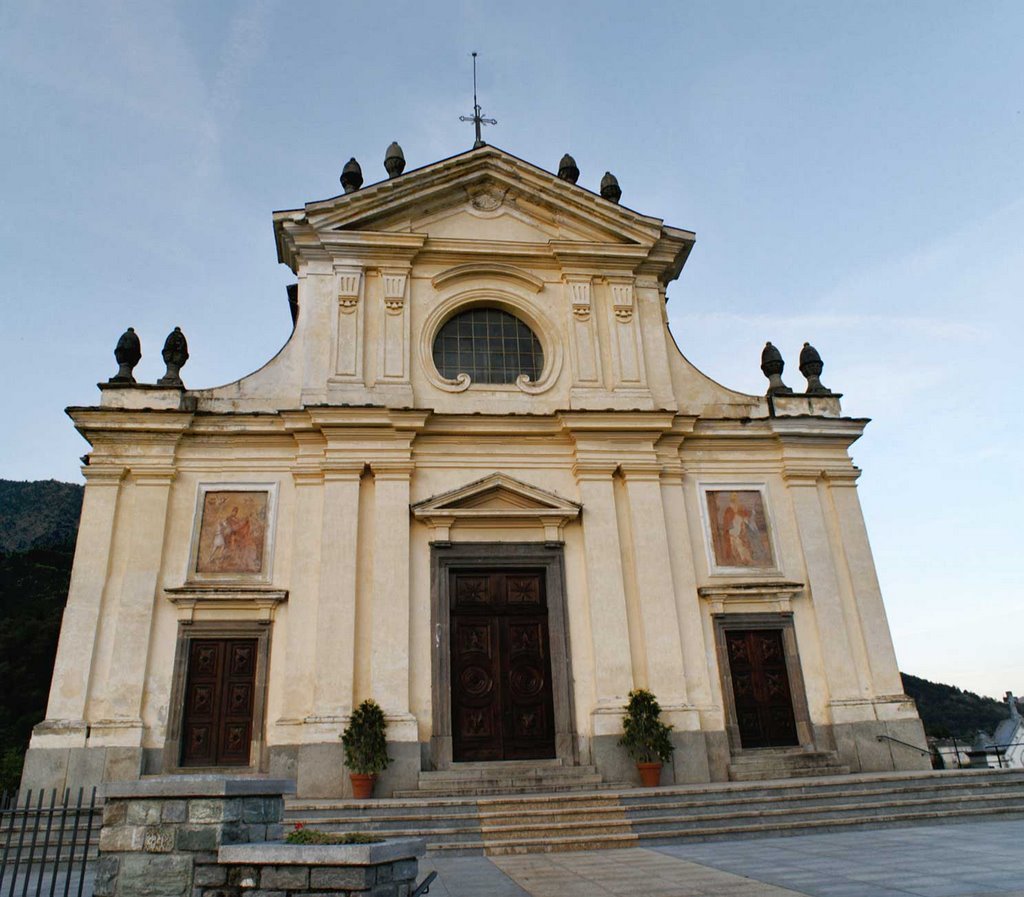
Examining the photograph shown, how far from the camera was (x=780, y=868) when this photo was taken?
292 inches

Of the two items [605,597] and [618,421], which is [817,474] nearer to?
[618,421]

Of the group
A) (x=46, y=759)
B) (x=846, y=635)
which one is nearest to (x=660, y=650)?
(x=846, y=635)

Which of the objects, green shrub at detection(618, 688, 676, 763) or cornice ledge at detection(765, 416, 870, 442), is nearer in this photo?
green shrub at detection(618, 688, 676, 763)

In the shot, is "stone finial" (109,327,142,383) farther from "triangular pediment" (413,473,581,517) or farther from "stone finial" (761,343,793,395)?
"stone finial" (761,343,793,395)

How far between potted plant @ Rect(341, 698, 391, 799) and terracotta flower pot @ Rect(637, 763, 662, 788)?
3.70m

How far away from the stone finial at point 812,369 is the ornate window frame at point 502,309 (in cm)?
484

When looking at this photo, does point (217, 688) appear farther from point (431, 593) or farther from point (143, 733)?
point (431, 593)

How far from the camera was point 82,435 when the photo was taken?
13.5 metres

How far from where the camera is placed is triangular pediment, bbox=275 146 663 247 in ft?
52.0

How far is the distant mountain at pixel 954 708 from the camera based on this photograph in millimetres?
41300

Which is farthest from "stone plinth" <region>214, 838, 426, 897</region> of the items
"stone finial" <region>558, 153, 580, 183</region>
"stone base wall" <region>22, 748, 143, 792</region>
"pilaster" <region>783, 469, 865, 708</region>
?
"stone finial" <region>558, 153, 580, 183</region>

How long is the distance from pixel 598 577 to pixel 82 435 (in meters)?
8.80

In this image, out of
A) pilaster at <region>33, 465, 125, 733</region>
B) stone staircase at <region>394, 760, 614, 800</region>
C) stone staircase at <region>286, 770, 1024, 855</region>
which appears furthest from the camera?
pilaster at <region>33, 465, 125, 733</region>

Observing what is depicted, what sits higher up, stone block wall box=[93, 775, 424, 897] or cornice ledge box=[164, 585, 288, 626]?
cornice ledge box=[164, 585, 288, 626]
